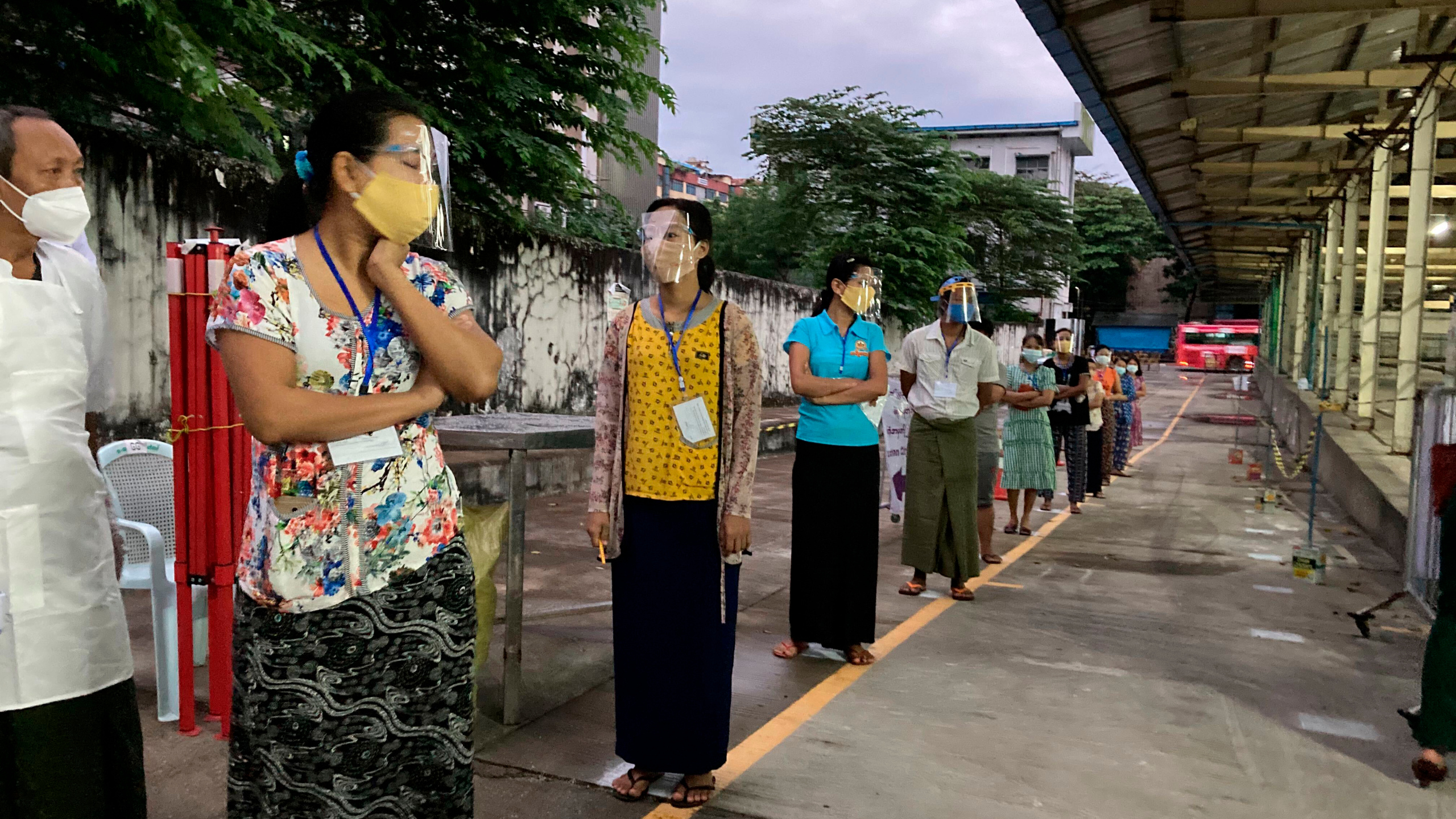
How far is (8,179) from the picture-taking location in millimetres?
2270

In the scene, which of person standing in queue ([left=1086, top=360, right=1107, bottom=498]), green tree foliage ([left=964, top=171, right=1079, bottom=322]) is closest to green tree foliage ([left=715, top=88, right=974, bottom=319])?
green tree foliage ([left=964, top=171, right=1079, bottom=322])

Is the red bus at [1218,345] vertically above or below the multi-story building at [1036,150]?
below

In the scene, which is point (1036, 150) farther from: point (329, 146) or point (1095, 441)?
point (329, 146)

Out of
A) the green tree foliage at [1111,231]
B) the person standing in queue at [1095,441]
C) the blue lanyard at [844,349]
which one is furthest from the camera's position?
the green tree foliage at [1111,231]

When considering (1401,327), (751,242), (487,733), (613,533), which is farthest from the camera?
(751,242)

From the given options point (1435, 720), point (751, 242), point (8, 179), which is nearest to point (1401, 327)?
point (1435, 720)

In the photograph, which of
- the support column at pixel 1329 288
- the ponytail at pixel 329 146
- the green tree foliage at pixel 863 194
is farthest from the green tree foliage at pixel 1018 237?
the ponytail at pixel 329 146

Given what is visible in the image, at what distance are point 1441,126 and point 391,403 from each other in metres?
13.2

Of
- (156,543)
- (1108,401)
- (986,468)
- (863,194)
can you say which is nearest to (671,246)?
(156,543)

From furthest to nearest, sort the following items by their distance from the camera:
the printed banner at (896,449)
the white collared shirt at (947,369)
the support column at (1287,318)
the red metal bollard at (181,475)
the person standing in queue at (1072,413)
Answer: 1. the support column at (1287,318)
2. the person standing in queue at (1072,413)
3. the printed banner at (896,449)
4. the white collared shirt at (947,369)
5. the red metal bollard at (181,475)

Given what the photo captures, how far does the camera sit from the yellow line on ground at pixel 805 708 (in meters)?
3.66

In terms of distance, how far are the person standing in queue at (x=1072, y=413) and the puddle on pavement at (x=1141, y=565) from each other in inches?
77.4

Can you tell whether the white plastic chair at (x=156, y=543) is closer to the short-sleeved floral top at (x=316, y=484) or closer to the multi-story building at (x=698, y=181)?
the short-sleeved floral top at (x=316, y=484)

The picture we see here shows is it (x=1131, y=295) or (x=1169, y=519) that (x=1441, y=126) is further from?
(x=1131, y=295)
